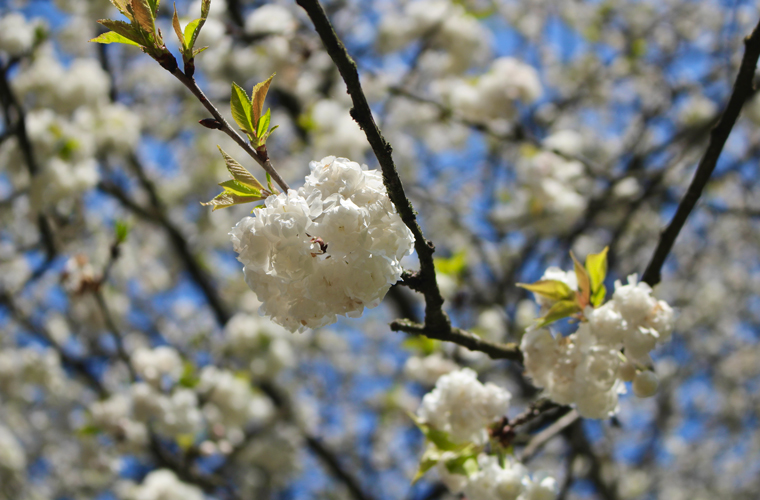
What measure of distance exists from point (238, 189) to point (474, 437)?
37.6 inches

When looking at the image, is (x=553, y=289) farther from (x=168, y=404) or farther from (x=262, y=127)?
(x=168, y=404)

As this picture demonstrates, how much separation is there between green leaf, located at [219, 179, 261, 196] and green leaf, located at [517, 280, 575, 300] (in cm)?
72

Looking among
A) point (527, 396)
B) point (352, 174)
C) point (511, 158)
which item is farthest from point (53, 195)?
point (511, 158)

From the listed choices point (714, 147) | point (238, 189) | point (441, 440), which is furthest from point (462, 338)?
point (714, 147)

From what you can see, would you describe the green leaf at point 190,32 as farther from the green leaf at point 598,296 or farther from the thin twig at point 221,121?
the green leaf at point 598,296

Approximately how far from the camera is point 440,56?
492 cm

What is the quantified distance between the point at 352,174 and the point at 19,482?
5941 mm

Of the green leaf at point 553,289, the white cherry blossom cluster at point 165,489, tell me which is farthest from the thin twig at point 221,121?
the white cherry blossom cluster at point 165,489

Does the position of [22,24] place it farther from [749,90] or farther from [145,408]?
[749,90]

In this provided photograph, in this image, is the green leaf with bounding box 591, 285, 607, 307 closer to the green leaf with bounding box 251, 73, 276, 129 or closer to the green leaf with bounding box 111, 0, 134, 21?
the green leaf with bounding box 251, 73, 276, 129

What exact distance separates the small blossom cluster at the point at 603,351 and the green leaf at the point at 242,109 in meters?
0.83

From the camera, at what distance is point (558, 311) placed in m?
1.34

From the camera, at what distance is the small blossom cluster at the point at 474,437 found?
138 cm

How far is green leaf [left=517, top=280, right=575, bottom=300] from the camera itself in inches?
52.9
